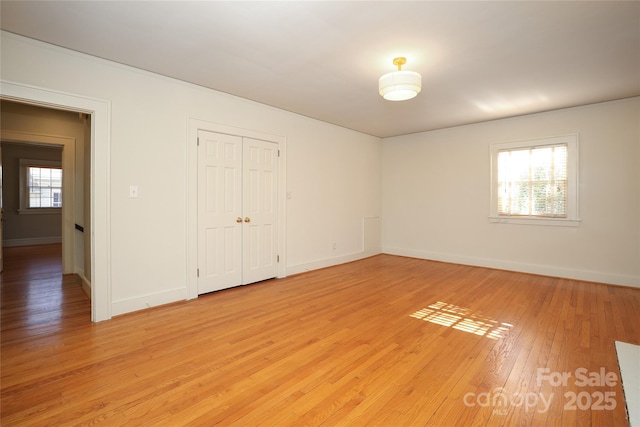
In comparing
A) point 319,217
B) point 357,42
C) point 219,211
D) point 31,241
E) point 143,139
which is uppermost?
point 357,42

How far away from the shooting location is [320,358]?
2.38 m

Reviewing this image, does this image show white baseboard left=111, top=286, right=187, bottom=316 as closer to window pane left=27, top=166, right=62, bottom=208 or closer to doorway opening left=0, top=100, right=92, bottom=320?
doorway opening left=0, top=100, right=92, bottom=320

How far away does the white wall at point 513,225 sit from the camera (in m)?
4.41

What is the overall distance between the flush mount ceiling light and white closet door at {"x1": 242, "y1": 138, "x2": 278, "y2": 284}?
7.03ft

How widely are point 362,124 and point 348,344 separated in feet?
14.3

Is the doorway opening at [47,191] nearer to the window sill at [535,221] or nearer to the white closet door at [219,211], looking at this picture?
the white closet door at [219,211]

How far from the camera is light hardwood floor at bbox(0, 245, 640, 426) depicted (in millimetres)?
1779

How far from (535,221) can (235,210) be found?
499 cm

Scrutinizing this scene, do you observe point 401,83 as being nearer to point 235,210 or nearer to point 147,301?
point 235,210

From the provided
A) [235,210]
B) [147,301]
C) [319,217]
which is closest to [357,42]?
[235,210]

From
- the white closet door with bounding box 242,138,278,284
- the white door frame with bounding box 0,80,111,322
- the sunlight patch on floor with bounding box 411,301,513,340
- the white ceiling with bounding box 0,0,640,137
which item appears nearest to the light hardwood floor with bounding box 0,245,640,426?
the sunlight patch on floor with bounding box 411,301,513,340

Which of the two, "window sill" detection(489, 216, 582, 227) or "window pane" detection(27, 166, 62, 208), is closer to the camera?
"window sill" detection(489, 216, 582, 227)

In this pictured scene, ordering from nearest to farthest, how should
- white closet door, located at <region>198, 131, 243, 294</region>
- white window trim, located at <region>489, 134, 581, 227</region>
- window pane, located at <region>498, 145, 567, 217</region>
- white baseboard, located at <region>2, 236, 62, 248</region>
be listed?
white closet door, located at <region>198, 131, 243, 294</region>, white window trim, located at <region>489, 134, 581, 227</region>, window pane, located at <region>498, 145, 567, 217</region>, white baseboard, located at <region>2, 236, 62, 248</region>

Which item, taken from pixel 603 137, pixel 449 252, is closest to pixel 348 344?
pixel 449 252
